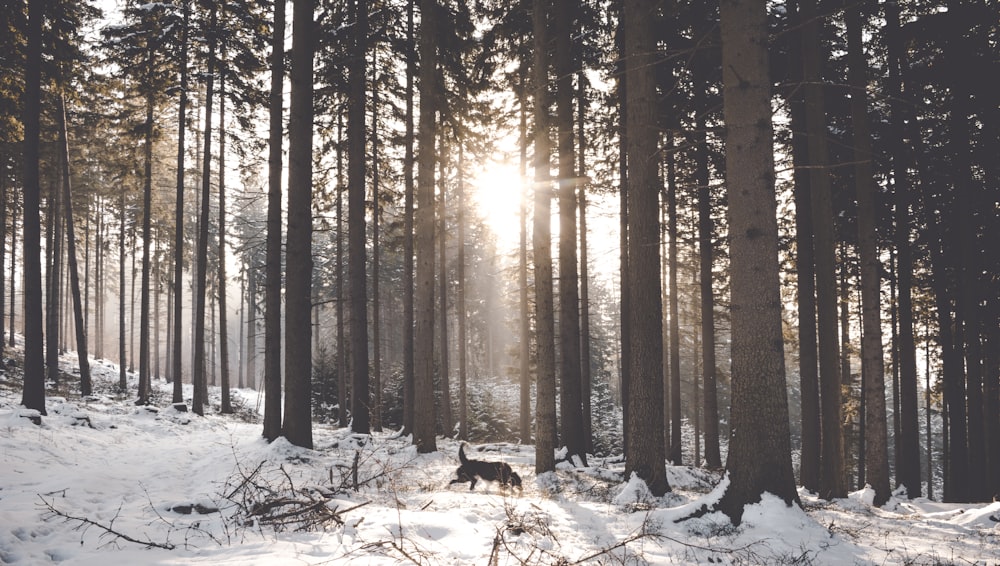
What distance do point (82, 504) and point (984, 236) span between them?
2195 cm

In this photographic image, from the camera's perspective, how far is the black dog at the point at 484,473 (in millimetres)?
8438

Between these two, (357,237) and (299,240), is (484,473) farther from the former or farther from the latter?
(357,237)

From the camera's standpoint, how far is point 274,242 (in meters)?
12.3

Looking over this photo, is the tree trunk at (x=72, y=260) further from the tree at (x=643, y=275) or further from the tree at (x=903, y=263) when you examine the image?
the tree at (x=903, y=263)

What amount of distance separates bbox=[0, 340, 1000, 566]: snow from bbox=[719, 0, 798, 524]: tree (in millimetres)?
278

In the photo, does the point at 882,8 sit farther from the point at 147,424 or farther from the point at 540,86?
the point at 147,424

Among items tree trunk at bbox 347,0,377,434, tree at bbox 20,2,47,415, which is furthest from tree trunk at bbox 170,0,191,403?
tree trunk at bbox 347,0,377,434

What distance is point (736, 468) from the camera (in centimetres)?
556

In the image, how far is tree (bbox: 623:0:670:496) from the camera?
789 centimetres

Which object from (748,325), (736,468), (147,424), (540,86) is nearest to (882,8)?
(540,86)

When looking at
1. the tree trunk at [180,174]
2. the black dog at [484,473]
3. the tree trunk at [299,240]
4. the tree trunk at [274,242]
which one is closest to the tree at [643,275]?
the black dog at [484,473]

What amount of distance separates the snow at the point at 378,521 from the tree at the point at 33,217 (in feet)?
3.87

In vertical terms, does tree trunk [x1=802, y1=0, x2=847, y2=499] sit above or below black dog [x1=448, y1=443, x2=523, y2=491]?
above

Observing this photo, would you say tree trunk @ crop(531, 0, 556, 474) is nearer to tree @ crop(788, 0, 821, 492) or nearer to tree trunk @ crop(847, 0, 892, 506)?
tree @ crop(788, 0, 821, 492)
